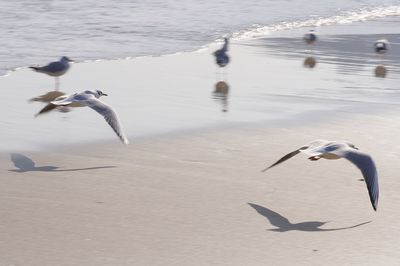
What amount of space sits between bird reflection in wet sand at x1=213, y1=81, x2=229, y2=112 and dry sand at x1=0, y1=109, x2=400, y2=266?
1.49 m

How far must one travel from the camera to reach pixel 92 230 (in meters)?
5.46

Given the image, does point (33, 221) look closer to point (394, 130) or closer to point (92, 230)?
point (92, 230)

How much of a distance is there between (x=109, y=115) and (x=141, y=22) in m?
9.13

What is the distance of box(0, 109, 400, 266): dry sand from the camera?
203 inches

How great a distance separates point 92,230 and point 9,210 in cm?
63

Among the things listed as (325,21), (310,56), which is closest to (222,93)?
(310,56)

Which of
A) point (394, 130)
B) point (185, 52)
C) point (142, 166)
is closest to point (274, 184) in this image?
point (142, 166)

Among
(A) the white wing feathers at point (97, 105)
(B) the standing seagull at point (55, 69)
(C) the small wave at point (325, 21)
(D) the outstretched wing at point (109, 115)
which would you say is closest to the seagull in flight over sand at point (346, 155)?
(D) the outstretched wing at point (109, 115)

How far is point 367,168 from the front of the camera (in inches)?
238

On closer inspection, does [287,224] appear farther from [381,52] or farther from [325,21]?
[325,21]

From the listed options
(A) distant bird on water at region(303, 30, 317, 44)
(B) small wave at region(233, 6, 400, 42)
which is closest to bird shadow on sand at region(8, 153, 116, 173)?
(A) distant bird on water at region(303, 30, 317, 44)

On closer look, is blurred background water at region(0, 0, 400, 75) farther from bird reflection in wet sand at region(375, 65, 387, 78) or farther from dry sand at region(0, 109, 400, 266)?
dry sand at region(0, 109, 400, 266)

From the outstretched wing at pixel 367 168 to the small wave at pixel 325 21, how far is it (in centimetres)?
864

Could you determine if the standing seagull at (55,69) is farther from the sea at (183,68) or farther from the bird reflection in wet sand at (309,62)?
the bird reflection in wet sand at (309,62)
